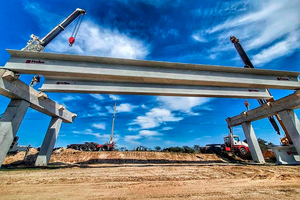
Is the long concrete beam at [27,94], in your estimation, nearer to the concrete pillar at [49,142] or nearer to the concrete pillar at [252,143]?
the concrete pillar at [49,142]

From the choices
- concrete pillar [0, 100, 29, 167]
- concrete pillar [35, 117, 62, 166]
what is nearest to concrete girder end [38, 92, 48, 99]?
concrete pillar [0, 100, 29, 167]

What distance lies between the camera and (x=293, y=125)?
11258 millimetres

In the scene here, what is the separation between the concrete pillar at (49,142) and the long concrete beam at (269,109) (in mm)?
20213

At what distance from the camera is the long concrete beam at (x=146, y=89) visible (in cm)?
1016

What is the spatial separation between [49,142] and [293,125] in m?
21.6

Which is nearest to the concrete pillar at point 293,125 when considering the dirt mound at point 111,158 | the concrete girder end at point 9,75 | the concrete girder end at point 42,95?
the dirt mound at point 111,158

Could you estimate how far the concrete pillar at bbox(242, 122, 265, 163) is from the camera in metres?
14.0

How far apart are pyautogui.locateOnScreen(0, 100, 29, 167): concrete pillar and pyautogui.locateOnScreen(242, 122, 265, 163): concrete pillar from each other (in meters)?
21.0

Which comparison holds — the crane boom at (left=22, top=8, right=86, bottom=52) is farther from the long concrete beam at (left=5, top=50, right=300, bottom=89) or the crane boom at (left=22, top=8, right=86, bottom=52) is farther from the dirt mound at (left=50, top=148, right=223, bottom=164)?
the dirt mound at (left=50, top=148, right=223, bottom=164)

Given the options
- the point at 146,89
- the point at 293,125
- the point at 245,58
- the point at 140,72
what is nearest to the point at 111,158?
the point at 146,89

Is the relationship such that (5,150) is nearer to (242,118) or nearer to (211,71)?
(211,71)

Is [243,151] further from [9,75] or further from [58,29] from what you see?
[58,29]

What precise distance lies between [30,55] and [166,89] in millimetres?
9841

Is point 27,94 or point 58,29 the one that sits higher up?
point 58,29
